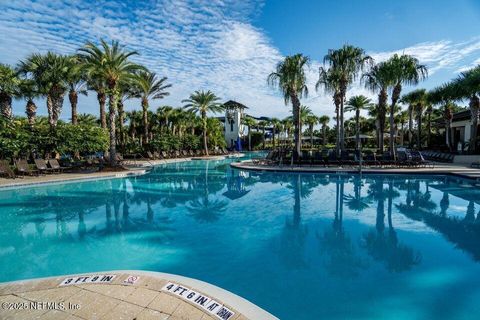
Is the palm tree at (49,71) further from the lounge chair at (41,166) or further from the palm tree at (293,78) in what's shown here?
the palm tree at (293,78)

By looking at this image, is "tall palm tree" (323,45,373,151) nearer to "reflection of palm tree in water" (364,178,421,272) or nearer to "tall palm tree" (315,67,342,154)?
"tall palm tree" (315,67,342,154)

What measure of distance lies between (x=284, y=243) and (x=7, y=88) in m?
24.7

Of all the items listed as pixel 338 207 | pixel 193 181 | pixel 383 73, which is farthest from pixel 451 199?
pixel 383 73

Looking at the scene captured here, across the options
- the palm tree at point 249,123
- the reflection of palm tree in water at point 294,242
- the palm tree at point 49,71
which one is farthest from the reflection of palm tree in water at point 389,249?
the palm tree at point 249,123

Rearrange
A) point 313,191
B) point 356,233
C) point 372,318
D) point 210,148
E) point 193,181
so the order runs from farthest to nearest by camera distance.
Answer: point 210,148
point 193,181
point 313,191
point 356,233
point 372,318

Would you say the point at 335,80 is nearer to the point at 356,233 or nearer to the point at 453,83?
the point at 453,83

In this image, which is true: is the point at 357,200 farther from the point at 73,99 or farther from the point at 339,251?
the point at 73,99

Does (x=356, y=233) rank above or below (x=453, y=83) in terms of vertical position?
below

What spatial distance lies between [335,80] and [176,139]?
69.5 feet

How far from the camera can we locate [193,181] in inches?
731

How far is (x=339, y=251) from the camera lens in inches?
271

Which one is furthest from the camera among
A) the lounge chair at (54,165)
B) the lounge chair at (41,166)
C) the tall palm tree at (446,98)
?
the tall palm tree at (446,98)

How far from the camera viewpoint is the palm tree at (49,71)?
23.5 meters

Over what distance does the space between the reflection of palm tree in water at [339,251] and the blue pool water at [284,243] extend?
3 centimetres
